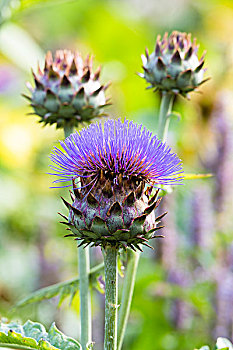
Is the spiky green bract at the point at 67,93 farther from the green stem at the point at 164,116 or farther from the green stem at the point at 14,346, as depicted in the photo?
the green stem at the point at 14,346

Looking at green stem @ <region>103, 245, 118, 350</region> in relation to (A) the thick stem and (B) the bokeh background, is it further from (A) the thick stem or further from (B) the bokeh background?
(B) the bokeh background

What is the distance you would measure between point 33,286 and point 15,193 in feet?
2.75

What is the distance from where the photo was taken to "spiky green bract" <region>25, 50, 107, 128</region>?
1379 mm

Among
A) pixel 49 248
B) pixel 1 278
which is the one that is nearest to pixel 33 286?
pixel 49 248

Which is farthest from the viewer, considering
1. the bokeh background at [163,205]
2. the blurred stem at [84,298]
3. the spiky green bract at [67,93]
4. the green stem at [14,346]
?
the bokeh background at [163,205]

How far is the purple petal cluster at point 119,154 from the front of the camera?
1.04 m

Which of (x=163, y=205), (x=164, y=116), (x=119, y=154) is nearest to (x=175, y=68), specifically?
(x=164, y=116)

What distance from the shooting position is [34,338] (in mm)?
1125

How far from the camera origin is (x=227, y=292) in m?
1.87

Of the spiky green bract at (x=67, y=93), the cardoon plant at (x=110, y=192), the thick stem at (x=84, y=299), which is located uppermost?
the spiky green bract at (x=67, y=93)

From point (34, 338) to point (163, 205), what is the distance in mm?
1186

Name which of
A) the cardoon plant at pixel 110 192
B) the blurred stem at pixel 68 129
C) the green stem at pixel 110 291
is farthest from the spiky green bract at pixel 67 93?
the green stem at pixel 110 291

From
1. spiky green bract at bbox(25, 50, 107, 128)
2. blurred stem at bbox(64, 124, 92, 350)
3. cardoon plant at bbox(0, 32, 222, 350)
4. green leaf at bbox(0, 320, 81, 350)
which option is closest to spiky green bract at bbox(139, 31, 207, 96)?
spiky green bract at bbox(25, 50, 107, 128)

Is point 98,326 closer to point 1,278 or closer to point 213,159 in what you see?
point 213,159
